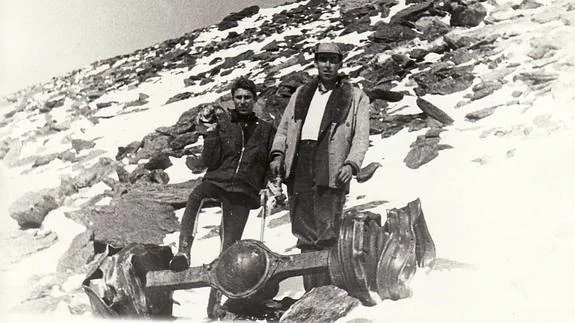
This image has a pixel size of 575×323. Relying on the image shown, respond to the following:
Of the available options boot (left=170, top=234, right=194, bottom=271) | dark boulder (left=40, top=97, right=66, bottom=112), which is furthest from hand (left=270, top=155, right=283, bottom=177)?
dark boulder (left=40, top=97, right=66, bottom=112)

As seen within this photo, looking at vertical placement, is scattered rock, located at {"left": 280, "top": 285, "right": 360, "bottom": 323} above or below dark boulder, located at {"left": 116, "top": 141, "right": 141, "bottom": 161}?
above

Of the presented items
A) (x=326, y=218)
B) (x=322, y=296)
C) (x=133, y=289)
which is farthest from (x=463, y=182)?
(x=133, y=289)

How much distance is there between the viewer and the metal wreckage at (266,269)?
3.47m

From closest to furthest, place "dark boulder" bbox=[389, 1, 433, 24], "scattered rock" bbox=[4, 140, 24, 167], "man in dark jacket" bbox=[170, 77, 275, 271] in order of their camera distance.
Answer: "man in dark jacket" bbox=[170, 77, 275, 271] < "scattered rock" bbox=[4, 140, 24, 167] < "dark boulder" bbox=[389, 1, 433, 24]

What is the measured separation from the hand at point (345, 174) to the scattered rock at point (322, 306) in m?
0.62

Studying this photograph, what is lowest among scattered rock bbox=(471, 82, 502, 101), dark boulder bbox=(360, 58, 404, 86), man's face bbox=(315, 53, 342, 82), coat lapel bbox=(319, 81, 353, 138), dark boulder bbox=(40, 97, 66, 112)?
dark boulder bbox=(40, 97, 66, 112)

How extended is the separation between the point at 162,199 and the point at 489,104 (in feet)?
9.39

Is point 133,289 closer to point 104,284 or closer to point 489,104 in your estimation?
point 104,284

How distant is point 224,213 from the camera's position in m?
4.01

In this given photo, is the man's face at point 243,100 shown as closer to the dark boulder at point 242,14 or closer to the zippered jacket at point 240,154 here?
the zippered jacket at point 240,154

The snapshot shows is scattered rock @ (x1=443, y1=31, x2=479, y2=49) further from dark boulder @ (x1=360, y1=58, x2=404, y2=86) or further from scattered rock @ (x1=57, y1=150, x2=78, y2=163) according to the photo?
scattered rock @ (x1=57, y1=150, x2=78, y2=163)

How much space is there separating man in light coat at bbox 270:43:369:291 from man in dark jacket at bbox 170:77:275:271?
16 centimetres

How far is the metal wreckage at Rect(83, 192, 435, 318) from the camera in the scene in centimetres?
347

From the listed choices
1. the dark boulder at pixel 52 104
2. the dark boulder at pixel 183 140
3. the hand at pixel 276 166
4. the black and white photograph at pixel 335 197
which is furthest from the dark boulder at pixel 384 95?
the dark boulder at pixel 52 104
